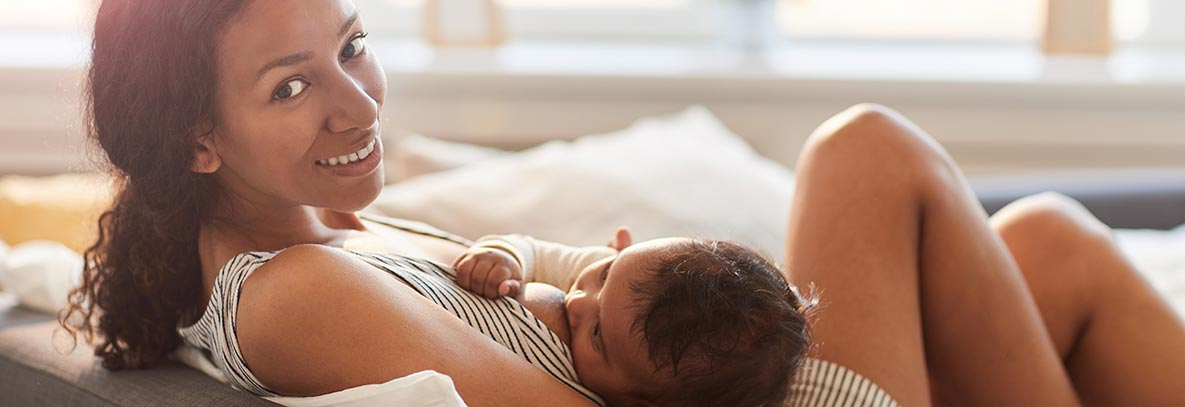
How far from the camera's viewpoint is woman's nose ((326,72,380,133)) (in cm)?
123

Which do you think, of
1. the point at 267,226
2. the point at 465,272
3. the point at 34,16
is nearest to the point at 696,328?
the point at 465,272

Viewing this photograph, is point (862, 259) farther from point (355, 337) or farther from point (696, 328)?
point (355, 337)

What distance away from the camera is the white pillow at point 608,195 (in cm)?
202

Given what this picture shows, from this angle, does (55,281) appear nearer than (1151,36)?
Yes

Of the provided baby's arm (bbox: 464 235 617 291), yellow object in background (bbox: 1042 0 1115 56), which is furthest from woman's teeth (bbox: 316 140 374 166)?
yellow object in background (bbox: 1042 0 1115 56)

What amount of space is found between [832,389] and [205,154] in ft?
2.41

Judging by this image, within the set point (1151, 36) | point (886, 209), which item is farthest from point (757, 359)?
point (1151, 36)

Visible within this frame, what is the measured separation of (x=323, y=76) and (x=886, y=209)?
2.32 feet

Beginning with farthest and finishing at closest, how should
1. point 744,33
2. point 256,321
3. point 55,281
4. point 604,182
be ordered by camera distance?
point 744,33 → point 604,182 → point 55,281 → point 256,321

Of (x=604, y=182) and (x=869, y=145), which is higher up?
(x=869, y=145)

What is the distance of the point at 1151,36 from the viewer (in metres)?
3.32

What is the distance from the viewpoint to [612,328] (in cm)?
123

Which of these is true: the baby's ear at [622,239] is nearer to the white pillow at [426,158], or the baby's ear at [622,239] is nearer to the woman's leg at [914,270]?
the woman's leg at [914,270]

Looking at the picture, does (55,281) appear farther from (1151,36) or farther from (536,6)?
(1151,36)
